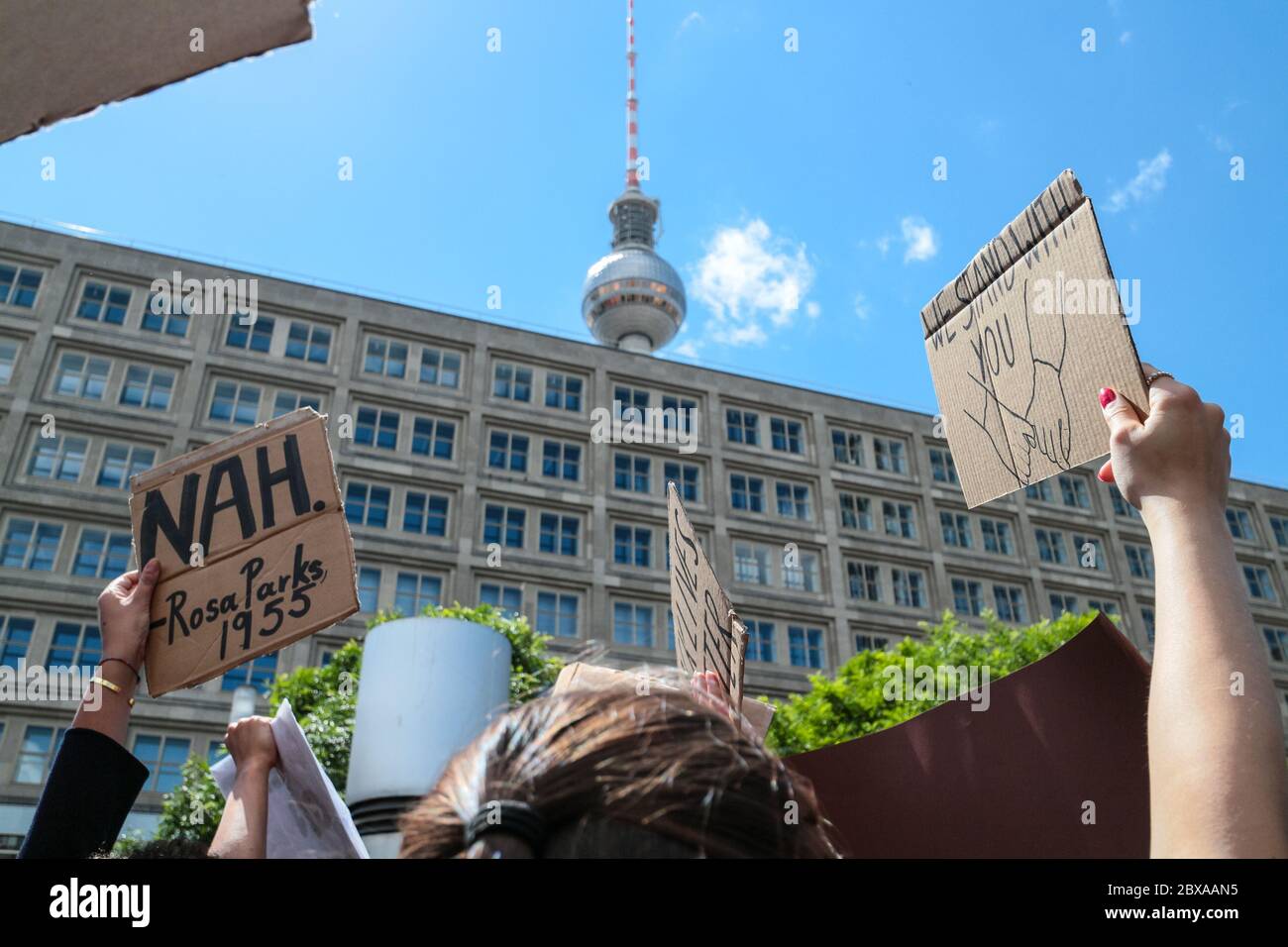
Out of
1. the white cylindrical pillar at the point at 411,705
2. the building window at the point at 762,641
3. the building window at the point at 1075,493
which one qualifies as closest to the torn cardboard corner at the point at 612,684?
the white cylindrical pillar at the point at 411,705

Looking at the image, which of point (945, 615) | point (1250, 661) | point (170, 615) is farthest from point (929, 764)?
point (945, 615)

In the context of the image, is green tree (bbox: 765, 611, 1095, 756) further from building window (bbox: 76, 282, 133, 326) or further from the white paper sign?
building window (bbox: 76, 282, 133, 326)

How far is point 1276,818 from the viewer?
925 millimetres

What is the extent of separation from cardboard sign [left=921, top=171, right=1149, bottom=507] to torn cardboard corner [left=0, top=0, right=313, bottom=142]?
1464mm

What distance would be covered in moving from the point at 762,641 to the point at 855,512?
7.37 m

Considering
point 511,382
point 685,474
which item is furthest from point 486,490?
point 685,474

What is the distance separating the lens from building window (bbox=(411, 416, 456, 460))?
1420 inches

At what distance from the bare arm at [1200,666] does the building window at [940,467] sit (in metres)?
42.6

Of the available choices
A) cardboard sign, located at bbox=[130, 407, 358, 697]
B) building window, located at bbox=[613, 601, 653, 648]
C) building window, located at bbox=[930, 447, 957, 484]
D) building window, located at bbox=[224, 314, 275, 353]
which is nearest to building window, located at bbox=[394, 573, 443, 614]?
building window, located at bbox=[613, 601, 653, 648]

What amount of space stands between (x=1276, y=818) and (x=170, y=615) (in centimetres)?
Result: 257

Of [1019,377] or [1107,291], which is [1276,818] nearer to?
[1107,291]

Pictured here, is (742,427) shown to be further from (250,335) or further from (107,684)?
(107,684)

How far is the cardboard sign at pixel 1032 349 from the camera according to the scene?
2.00 m

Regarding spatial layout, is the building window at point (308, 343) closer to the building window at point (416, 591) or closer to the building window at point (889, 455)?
the building window at point (416, 591)
